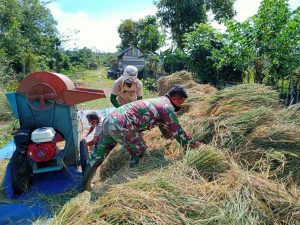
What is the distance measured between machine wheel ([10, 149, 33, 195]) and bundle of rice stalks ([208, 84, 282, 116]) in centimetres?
246

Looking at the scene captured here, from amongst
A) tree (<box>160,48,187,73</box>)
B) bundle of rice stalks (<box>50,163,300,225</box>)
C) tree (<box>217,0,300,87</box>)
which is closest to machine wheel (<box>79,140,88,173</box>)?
bundle of rice stalks (<box>50,163,300,225</box>)

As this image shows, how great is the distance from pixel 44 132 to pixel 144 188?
1714mm

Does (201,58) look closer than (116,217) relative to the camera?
No

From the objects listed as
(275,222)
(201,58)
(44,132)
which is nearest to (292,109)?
(275,222)

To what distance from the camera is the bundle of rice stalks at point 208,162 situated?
2.98 metres

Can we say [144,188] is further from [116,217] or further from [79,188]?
[79,188]

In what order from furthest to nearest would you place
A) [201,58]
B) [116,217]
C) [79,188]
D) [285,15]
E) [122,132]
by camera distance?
[201,58], [285,15], [79,188], [122,132], [116,217]

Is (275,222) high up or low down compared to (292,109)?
down

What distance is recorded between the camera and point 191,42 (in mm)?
11023

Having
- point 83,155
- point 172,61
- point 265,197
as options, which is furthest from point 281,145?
point 172,61

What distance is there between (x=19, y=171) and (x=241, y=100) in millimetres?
2949

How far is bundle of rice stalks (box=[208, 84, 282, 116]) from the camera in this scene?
406cm

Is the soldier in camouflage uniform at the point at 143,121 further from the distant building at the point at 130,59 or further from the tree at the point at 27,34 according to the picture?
the distant building at the point at 130,59

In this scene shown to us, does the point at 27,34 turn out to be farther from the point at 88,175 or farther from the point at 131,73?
the point at 88,175
